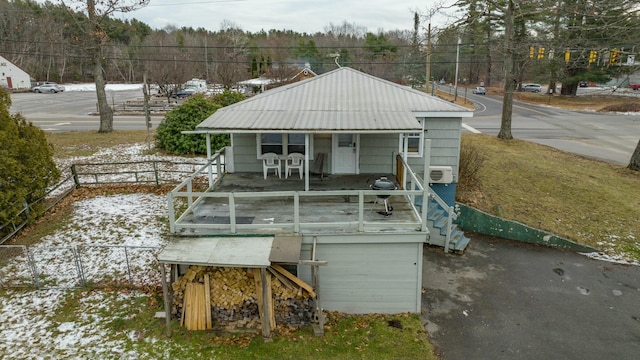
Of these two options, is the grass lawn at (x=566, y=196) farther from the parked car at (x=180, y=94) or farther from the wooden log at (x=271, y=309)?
the parked car at (x=180, y=94)

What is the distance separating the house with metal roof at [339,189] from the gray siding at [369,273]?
0.02 metres

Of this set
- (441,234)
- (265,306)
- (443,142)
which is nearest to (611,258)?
(441,234)

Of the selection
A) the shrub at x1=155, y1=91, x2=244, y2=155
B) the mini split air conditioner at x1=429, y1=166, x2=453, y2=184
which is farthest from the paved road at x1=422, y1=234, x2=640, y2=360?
the shrub at x1=155, y1=91, x2=244, y2=155

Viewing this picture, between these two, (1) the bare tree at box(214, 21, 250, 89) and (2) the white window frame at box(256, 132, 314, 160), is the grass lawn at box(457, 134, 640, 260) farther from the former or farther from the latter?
(1) the bare tree at box(214, 21, 250, 89)

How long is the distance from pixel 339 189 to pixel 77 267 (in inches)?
250

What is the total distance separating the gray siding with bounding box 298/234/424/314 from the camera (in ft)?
25.6

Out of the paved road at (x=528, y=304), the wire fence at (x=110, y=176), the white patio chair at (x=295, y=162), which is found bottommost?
the paved road at (x=528, y=304)

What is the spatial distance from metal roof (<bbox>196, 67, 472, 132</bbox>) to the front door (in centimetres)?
100

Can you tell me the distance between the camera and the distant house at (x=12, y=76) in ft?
196

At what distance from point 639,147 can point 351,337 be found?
693 inches

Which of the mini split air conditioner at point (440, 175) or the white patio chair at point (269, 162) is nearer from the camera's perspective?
the white patio chair at point (269, 162)

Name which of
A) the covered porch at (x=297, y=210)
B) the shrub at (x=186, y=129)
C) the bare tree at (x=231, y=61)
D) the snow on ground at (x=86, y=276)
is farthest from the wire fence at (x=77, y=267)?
the bare tree at (x=231, y=61)

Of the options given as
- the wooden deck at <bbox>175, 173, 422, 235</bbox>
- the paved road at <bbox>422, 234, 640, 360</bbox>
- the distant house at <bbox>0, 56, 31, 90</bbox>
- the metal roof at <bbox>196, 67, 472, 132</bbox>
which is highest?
the distant house at <bbox>0, 56, 31, 90</bbox>

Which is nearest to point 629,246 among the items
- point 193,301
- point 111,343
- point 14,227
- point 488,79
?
point 193,301
